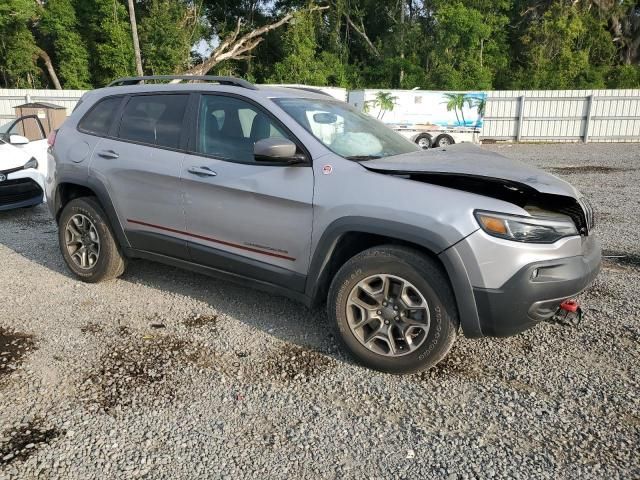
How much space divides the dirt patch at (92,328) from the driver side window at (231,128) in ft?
5.05

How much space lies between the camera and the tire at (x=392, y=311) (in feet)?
9.43

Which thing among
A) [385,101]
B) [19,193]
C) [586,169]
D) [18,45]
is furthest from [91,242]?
[18,45]

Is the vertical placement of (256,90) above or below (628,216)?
above

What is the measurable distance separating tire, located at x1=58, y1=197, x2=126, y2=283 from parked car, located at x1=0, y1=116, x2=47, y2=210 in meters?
3.16

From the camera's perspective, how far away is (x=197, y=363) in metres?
3.30

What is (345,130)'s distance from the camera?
145 inches

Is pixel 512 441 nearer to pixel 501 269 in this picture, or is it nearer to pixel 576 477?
pixel 576 477

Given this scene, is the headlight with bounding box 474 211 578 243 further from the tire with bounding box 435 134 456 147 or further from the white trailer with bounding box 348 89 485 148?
the tire with bounding box 435 134 456 147

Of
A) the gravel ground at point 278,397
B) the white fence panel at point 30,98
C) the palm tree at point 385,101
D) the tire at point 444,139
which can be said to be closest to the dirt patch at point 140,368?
the gravel ground at point 278,397

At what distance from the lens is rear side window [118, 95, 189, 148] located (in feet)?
13.0

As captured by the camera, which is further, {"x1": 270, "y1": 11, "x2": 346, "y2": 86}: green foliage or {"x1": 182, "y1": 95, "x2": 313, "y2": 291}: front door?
{"x1": 270, "y1": 11, "x2": 346, "y2": 86}: green foliage

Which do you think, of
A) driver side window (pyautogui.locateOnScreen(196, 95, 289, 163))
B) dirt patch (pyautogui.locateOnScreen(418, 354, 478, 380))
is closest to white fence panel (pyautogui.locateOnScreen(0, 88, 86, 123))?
driver side window (pyautogui.locateOnScreen(196, 95, 289, 163))

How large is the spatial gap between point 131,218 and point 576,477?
3.57 m

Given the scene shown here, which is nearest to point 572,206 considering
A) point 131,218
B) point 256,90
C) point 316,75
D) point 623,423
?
point 623,423
